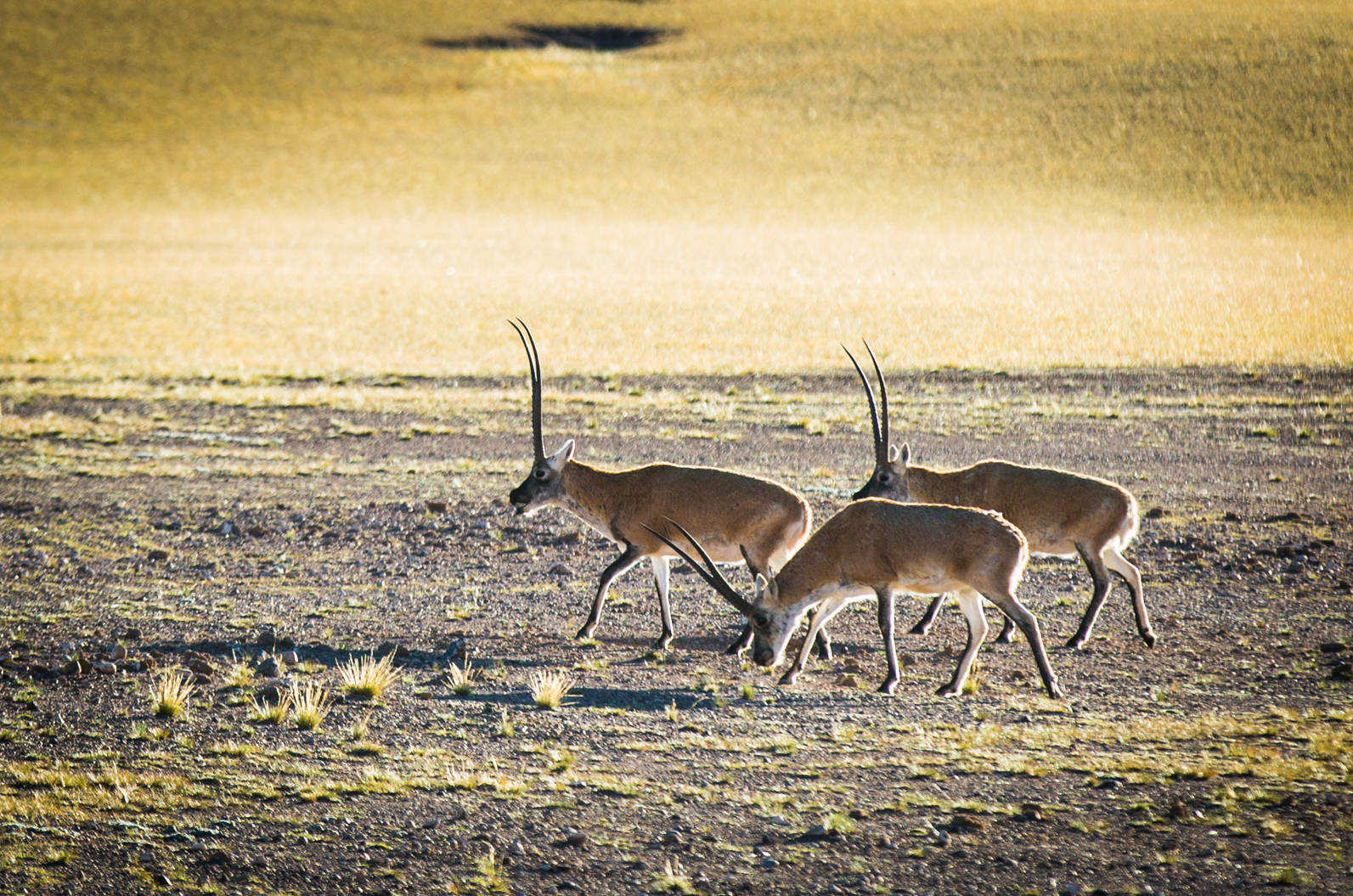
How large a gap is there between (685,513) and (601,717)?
2713 millimetres

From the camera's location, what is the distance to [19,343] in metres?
41.7

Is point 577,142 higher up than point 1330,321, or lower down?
higher up

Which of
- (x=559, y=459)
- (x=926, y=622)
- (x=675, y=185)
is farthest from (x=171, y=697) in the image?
(x=675, y=185)

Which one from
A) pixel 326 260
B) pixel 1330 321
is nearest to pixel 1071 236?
pixel 1330 321

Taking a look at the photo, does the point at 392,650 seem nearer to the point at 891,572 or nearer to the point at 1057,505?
the point at 891,572

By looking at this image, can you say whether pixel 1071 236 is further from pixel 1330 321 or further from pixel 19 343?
pixel 19 343

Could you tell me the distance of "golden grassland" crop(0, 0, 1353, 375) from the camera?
142 ft

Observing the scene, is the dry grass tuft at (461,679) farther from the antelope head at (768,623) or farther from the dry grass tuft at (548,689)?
the antelope head at (768,623)

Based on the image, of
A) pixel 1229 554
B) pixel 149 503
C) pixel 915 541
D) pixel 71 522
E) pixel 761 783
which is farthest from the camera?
pixel 149 503

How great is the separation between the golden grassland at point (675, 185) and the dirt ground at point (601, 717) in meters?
18.1

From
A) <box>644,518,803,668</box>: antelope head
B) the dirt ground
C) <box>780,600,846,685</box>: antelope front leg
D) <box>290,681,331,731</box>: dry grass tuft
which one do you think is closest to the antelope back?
the dirt ground

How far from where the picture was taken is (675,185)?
86438 mm

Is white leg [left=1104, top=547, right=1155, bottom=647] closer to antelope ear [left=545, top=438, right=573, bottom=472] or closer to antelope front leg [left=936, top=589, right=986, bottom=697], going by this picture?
antelope front leg [left=936, top=589, right=986, bottom=697]

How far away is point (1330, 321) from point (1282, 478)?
78.9 ft
